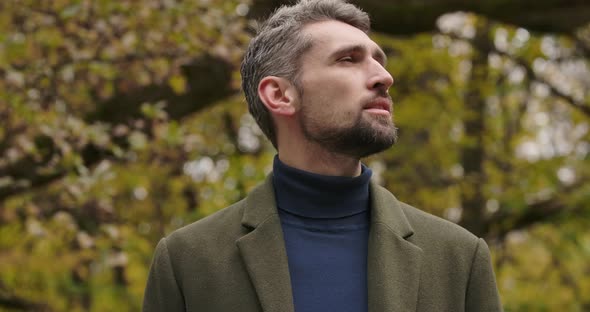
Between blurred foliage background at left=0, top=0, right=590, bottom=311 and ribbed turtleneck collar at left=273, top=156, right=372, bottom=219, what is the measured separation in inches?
104

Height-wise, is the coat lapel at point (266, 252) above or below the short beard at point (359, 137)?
below

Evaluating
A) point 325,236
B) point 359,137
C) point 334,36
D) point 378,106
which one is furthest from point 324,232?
point 334,36

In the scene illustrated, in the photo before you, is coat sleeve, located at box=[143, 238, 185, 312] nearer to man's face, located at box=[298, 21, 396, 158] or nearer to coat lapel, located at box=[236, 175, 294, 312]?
coat lapel, located at box=[236, 175, 294, 312]

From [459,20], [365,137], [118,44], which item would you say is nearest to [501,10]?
[118,44]

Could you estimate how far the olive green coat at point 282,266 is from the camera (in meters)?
2.69

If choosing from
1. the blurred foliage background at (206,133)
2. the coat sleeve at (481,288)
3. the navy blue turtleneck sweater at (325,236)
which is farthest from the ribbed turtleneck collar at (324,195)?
the blurred foliage background at (206,133)

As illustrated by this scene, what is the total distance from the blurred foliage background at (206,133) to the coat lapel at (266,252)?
2573 mm

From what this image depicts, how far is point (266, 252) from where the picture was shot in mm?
2770

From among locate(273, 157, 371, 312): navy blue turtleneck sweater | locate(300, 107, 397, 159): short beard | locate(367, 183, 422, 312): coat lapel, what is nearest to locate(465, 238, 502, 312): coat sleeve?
locate(367, 183, 422, 312): coat lapel

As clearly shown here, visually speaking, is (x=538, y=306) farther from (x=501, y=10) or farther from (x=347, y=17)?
(x=347, y=17)

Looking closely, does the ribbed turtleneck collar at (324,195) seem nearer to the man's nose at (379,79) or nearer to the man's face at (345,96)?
the man's face at (345,96)

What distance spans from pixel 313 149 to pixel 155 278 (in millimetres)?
669

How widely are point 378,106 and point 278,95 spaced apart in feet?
1.29

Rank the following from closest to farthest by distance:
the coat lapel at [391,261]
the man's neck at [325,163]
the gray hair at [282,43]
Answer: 1. the coat lapel at [391,261]
2. the man's neck at [325,163]
3. the gray hair at [282,43]
